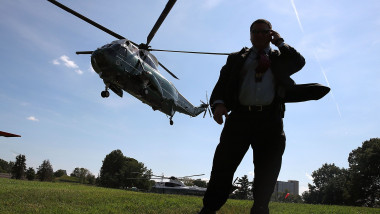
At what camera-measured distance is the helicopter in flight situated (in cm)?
1530

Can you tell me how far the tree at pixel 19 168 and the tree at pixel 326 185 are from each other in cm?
7884

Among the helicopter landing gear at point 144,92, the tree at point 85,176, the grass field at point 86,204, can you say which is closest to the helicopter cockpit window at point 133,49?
the helicopter landing gear at point 144,92

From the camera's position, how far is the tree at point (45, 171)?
74.2m

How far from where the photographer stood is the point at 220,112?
2.86 meters

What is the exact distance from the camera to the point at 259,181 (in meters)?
2.97

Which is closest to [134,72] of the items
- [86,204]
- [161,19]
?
[161,19]

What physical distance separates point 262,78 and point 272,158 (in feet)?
2.92

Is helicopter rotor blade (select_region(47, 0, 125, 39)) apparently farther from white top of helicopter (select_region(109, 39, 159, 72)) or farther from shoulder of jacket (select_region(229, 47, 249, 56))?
shoulder of jacket (select_region(229, 47, 249, 56))

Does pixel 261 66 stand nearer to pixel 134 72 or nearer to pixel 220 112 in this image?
pixel 220 112

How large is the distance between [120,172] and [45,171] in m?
20.1

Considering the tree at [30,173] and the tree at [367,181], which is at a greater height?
the tree at [367,181]

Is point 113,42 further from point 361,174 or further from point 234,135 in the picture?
point 361,174

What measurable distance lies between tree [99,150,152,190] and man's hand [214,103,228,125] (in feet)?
256

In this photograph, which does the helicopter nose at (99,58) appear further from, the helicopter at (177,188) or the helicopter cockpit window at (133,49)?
the helicopter at (177,188)
